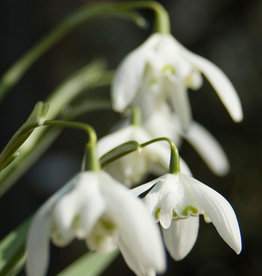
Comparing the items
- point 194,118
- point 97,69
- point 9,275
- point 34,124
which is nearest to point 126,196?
point 34,124

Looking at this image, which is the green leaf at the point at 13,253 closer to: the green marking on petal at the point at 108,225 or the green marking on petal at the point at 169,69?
the green marking on petal at the point at 108,225

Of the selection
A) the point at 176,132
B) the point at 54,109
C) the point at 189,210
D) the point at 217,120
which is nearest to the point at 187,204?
the point at 189,210

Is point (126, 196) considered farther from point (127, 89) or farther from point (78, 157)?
point (78, 157)

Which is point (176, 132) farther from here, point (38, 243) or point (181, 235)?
point (38, 243)

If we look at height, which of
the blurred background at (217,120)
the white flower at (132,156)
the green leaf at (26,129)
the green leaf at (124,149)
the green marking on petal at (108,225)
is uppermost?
the green leaf at (26,129)

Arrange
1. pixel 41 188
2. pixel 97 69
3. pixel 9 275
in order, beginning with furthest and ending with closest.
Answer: pixel 41 188 → pixel 97 69 → pixel 9 275

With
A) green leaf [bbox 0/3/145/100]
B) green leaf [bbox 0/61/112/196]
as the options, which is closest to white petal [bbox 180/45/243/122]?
green leaf [bbox 0/3/145/100]

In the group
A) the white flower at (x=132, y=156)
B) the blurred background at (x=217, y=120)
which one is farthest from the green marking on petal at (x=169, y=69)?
the blurred background at (x=217, y=120)
